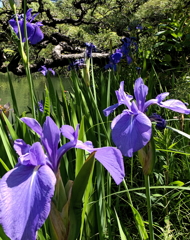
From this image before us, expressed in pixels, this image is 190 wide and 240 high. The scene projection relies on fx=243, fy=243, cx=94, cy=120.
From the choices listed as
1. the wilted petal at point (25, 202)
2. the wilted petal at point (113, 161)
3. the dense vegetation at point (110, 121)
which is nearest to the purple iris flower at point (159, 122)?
the dense vegetation at point (110, 121)

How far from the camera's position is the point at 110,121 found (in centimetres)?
75

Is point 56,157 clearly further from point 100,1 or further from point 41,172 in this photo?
point 100,1

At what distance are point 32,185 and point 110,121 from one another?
43 centimetres

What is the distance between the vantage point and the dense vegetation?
622mm

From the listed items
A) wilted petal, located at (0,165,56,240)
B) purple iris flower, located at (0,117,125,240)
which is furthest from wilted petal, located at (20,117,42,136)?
wilted petal, located at (0,165,56,240)

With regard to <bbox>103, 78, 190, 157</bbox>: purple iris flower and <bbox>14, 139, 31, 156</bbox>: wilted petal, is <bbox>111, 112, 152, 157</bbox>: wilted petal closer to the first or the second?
<bbox>103, 78, 190, 157</bbox>: purple iris flower

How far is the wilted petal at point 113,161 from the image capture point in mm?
404

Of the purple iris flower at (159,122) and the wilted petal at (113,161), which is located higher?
the wilted petal at (113,161)

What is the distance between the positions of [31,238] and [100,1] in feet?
21.5

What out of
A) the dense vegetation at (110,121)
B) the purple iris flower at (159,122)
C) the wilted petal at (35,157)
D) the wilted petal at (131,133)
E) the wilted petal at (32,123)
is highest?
the wilted petal at (32,123)

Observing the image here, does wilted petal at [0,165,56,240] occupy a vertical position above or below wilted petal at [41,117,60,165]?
below

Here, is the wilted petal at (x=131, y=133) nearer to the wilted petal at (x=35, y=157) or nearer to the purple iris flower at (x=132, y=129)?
the purple iris flower at (x=132, y=129)

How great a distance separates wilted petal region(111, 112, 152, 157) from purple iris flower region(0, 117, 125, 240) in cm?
10

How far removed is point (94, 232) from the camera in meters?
0.89
